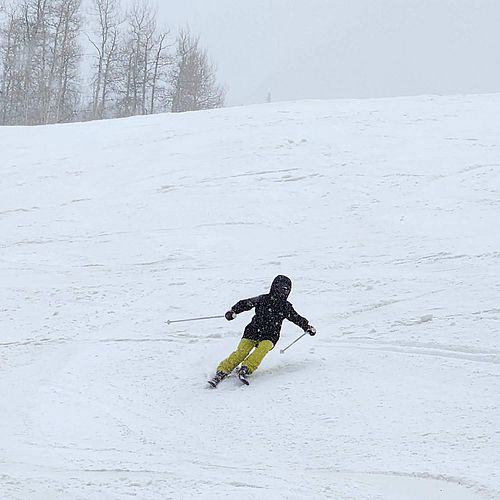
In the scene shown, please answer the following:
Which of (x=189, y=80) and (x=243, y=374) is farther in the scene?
(x=189, y=80)

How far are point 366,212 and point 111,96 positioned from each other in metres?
32.5

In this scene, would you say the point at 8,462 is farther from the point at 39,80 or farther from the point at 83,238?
the point at 39,80

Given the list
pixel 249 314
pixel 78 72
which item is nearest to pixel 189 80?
pixel 78 72

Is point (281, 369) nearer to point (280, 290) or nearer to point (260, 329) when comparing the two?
point (260, 329)

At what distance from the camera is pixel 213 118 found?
21.5 meters

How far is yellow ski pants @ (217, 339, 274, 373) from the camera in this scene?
26.5 ft

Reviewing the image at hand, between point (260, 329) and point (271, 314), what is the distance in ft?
Result: 0.81

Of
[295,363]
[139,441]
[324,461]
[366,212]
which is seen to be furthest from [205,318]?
[366,212]

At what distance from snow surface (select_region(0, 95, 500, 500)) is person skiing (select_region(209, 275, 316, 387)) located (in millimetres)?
205

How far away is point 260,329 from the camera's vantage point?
845 cm

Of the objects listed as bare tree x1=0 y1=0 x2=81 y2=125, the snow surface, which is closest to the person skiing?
the snow surface

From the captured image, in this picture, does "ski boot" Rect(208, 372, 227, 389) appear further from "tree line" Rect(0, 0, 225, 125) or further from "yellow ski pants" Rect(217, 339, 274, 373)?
"tree line" Rect(0, 0, 225, 125)

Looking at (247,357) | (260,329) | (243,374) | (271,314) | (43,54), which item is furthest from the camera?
(43,54)

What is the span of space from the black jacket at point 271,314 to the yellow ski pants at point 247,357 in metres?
0.12
